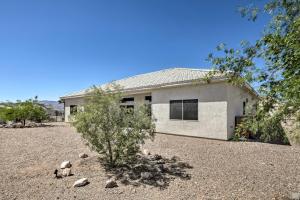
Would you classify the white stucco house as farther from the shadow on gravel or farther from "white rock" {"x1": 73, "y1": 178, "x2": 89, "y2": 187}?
"white rock" {"x1": 73, "y1": 178, "x2": 89, "y2": 187}

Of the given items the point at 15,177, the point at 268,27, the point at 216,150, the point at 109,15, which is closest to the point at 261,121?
the point at 268,27

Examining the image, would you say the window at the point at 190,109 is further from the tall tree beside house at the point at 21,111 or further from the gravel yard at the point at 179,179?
the tall tree beside house at the point at 21,111

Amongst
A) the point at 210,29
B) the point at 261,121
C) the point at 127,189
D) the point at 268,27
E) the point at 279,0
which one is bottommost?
the point at 127,189

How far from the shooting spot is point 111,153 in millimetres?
6152

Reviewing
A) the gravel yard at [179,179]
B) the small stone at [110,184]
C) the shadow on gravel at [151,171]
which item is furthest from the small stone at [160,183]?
the small stone at [110,184]

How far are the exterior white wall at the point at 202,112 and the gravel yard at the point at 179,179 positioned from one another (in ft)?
9.34

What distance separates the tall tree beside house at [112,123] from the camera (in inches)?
228

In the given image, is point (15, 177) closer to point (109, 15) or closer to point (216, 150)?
point (216, 150)

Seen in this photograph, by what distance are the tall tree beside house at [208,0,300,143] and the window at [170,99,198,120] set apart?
8200 mm

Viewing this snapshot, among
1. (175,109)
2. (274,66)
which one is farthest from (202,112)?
(274,66)

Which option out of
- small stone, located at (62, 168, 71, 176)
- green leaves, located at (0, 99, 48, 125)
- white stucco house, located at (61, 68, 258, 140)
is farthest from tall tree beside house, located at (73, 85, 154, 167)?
green leaves, located at (0, 99, 48, 125)

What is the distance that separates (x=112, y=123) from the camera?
5.88 metres

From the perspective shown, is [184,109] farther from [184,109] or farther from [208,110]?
[208,110]

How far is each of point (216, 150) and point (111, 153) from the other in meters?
5.04
